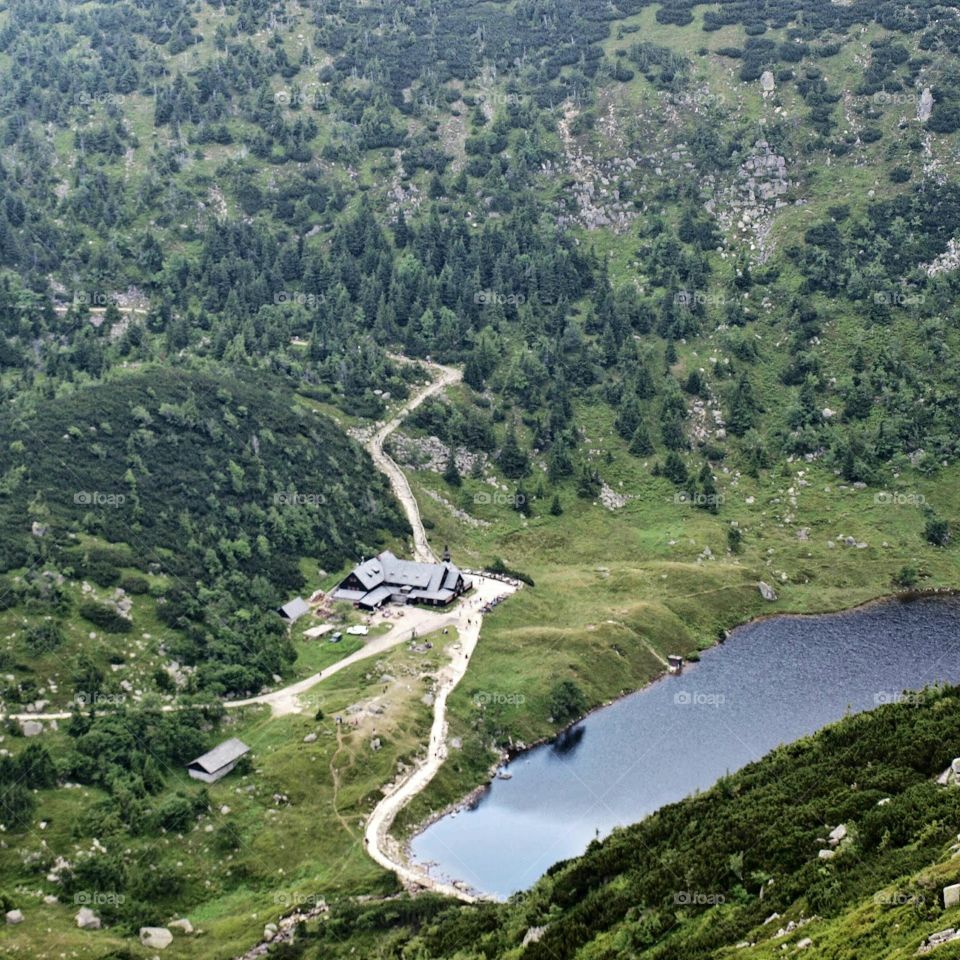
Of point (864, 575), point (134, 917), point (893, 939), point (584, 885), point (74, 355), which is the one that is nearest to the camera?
point (893, 939)

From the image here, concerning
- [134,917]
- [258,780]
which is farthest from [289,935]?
[258,780]

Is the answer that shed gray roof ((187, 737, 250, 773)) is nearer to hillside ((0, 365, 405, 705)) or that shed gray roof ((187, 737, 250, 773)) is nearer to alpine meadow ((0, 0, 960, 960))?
alpine meadow ((0, 0, 960, 960))

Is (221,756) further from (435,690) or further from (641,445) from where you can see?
(641,445)

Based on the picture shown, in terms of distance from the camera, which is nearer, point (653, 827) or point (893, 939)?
point (893, 939)

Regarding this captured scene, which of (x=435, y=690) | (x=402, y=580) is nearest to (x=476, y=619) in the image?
(x=402, y=580)

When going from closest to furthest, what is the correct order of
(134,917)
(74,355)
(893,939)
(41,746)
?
(893,939) < (134,917) < (41,746) < (74,355)


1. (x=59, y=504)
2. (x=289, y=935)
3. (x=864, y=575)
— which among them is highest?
(x=59, y=504)

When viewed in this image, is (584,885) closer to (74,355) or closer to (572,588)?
(572,588)

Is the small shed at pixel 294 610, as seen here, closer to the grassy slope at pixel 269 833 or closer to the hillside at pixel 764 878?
the grassy slope at pixel 269 833
